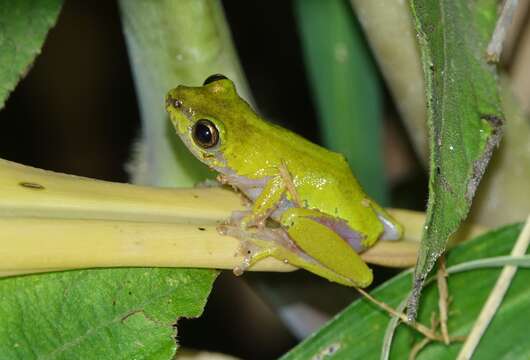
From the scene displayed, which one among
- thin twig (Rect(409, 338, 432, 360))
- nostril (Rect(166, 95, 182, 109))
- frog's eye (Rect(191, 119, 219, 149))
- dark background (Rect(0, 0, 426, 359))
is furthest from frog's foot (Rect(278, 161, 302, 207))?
dark background (Rect(0, 0, 426, 359))

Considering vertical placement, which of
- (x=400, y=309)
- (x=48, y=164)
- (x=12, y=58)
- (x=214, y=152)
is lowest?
(x=48, y=164)

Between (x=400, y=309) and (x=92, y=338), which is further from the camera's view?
(x=400, y=309)

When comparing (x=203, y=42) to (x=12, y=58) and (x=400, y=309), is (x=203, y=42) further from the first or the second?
(x=400, y=309)

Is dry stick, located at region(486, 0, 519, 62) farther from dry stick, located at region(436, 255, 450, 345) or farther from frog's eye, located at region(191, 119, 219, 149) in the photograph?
frog's eye, located at region(191, 119, 219, 149)

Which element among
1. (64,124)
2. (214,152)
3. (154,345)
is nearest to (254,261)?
(154,345)

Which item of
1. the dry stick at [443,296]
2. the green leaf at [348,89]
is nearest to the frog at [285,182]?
the dry stick at [443,296]

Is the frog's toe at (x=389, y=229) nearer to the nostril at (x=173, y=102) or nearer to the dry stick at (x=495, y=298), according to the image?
the dry stick at (x=495, y=298)
